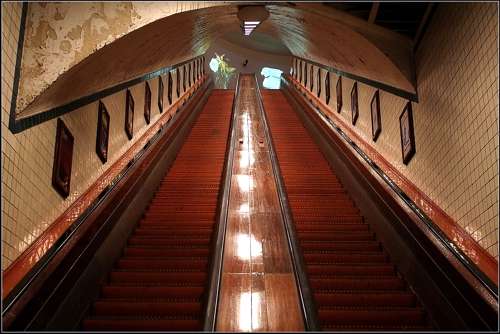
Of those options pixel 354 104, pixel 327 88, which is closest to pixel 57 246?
pixel 354 104

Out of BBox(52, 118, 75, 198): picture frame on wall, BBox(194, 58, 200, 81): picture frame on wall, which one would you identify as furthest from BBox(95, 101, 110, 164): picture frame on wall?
BBox(194, 58, 200, 81): picture frame on wall

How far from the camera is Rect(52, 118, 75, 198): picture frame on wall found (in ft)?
15.6

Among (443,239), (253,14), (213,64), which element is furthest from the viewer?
(213,64)

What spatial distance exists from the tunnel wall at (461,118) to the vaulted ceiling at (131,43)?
1.64 feet

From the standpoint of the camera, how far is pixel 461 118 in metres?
4.23

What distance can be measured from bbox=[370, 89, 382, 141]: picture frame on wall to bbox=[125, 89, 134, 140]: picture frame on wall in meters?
3.96

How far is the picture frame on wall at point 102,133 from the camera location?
6172 millimetres

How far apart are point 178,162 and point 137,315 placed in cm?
489

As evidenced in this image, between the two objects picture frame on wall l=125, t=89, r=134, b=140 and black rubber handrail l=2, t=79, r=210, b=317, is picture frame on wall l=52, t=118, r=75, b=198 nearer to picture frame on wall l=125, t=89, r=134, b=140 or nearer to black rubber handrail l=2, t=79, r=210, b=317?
black rubber handrail l=2, t=79, r=210, b=317

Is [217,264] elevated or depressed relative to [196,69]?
depressed

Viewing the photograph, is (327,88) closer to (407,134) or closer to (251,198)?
(251,198)

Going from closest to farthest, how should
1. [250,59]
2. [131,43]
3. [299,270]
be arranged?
[299,270] → [131,43] → [250,59]

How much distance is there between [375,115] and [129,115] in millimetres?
3986

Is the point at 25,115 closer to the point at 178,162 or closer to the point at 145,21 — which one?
the point at 145,21
